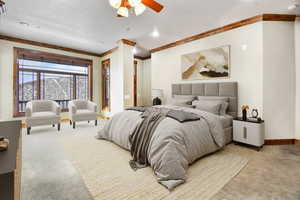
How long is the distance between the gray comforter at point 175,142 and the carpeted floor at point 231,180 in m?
0.33

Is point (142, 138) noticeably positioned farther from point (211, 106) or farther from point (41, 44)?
point (41, 44)

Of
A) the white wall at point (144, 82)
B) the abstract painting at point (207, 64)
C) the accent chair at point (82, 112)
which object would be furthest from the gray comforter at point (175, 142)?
the white wall at point (144, 82)

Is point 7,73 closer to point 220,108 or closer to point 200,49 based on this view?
point 200,49

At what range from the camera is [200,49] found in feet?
13.6

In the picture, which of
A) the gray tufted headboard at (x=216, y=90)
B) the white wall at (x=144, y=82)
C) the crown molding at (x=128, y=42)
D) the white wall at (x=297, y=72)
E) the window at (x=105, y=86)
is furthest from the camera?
the white wall at (x=144, y=82)

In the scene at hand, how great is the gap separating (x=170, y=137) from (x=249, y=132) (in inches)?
74.2

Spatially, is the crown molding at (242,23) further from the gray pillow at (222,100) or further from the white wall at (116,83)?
the white wall at (116,83)

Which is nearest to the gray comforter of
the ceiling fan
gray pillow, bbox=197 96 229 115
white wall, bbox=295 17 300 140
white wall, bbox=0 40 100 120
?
gray pillow, bbox=197 96 229 115

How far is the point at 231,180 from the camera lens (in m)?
1.82

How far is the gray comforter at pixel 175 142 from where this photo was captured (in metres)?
1.77

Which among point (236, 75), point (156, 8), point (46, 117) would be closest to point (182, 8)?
point (156, 8)

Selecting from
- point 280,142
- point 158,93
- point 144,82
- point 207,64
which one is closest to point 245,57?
point 207,64

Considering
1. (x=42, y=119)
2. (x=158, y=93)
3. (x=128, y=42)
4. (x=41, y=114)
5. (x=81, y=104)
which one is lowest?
(x=42, y=119)

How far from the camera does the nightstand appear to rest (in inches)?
109
